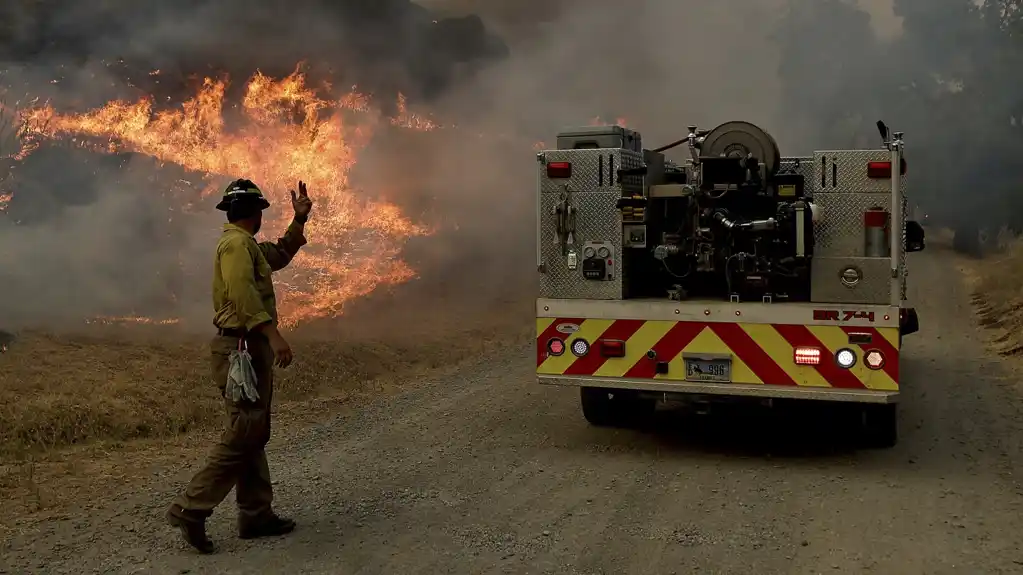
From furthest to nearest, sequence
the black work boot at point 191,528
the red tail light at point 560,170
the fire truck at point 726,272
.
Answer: the red tail light at point 560,170, the fire truck at point 726,272, the black work boot at point 191,528

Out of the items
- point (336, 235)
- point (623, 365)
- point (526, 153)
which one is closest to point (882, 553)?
point (623, 365)

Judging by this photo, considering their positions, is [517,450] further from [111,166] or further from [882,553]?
[111,166]

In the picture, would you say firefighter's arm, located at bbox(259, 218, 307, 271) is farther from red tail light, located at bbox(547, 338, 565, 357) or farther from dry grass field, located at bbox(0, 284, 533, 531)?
red tail light, located at bbox(547, 338, 565, 357)

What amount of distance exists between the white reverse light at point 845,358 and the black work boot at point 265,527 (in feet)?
13.4

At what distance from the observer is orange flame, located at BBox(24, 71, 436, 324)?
16062mm

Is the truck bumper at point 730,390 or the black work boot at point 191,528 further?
the truck bumper at point 730,390

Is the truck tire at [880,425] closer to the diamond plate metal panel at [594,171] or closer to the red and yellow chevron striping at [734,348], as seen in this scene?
the red and yellow chevron striping at [734,348]

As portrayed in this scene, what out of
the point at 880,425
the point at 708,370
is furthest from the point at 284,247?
the point at 880,425

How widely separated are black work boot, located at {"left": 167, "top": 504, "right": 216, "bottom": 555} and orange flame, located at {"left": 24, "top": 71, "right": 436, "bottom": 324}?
9.20 metres

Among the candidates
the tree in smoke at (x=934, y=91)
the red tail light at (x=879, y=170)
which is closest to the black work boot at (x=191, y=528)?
the red tail light at (x=879, y=170)

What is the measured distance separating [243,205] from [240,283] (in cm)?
54

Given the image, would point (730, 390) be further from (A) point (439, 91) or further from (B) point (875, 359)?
(A) point (439, 91)

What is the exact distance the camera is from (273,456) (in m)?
7.66

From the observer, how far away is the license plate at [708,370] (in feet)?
23.5
